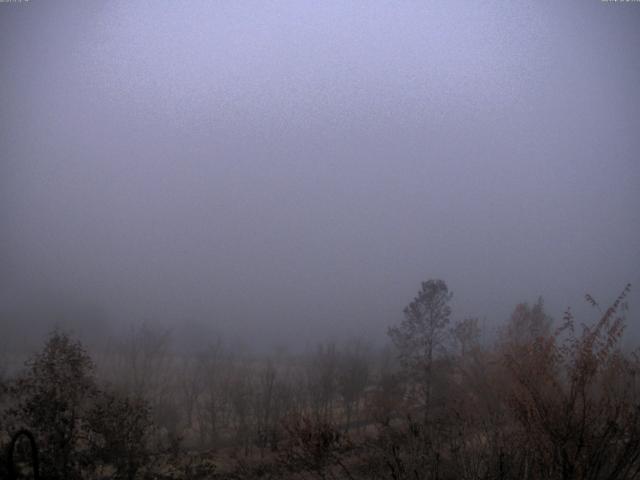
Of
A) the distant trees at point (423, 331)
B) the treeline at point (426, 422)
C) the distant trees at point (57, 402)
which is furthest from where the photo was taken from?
the distant trees at point (423, 331)

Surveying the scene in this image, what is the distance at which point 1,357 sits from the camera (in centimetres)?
5991

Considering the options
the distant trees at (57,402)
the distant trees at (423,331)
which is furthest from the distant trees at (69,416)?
the distant trees at (423,331)

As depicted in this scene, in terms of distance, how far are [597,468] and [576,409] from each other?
1585 millimetres

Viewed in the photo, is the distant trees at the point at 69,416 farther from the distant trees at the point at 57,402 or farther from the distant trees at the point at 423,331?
the distant trees at the point at 423,331

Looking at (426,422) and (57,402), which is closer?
(57,402)

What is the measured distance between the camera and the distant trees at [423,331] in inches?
1359

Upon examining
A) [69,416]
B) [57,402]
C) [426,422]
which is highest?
[57,402]

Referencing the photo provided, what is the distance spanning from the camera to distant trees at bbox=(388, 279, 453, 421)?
113ft

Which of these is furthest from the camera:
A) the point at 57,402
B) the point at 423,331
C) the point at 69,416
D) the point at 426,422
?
the point at 423,331

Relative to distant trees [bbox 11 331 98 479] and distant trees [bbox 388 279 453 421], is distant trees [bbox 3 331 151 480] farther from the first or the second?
distant trees [bbox 388 279 453 421]

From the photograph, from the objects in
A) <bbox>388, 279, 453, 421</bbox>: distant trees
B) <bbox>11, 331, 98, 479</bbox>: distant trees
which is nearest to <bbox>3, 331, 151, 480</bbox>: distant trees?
<bbox>11, 331, 98, 479</bbox>: distant trees

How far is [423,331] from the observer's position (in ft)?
115

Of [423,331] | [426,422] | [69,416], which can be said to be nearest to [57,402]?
[69,416]

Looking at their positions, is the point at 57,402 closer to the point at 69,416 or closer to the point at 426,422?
the point at 69,416
